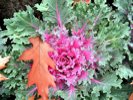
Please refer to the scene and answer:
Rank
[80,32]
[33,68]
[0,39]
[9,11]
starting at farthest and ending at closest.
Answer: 1. [9,11]
2. [0,39]
3. [80,32]
4. [33,68]

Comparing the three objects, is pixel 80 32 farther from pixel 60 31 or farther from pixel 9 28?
pixel 9 28

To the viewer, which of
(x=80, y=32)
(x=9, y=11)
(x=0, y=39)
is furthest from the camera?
(x=9, y=11)

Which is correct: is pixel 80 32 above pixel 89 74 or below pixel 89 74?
above

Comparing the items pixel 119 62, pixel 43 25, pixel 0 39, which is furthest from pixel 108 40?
pixel 0 39
